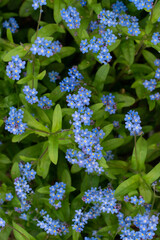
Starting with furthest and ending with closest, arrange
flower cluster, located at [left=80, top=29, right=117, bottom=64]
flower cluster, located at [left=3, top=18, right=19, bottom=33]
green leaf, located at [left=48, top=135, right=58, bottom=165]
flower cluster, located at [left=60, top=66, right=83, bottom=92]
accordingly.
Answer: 1. flower cluster, located at [left=3, top=18, right=19, bottom=33]
2. flower cluster, located at [left=60, top=66, right=83, bottom=92]
3. flower cluster, located at [left=80, top=29, right=117, bottom=64]
4. green leaf, located at [left=48, top=135, right=58, bottom=165]

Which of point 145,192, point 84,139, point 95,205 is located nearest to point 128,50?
point 84,139

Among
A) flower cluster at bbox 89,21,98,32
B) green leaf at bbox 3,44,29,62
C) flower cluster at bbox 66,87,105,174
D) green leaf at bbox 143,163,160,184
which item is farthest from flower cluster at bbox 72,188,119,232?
flower cluster at bbox 89,21,98,32

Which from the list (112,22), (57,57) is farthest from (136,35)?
(57,57)

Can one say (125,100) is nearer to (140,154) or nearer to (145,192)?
(140,154)

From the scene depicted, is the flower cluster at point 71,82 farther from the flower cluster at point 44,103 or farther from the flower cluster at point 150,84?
the flower cluster at point 150,84

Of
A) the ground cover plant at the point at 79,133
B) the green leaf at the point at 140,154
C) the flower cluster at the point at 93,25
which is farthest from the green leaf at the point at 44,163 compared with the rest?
the flower cluster at the point at 93,25

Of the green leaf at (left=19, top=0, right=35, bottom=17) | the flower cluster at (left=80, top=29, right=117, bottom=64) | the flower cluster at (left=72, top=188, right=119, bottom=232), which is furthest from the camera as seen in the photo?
the green leaf at (left=19, top=0, right=35, bottom=17)

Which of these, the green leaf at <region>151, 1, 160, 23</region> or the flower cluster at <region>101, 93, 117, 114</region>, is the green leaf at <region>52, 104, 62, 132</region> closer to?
the flower cluster at <region>101, 93, 117, 114</region>
